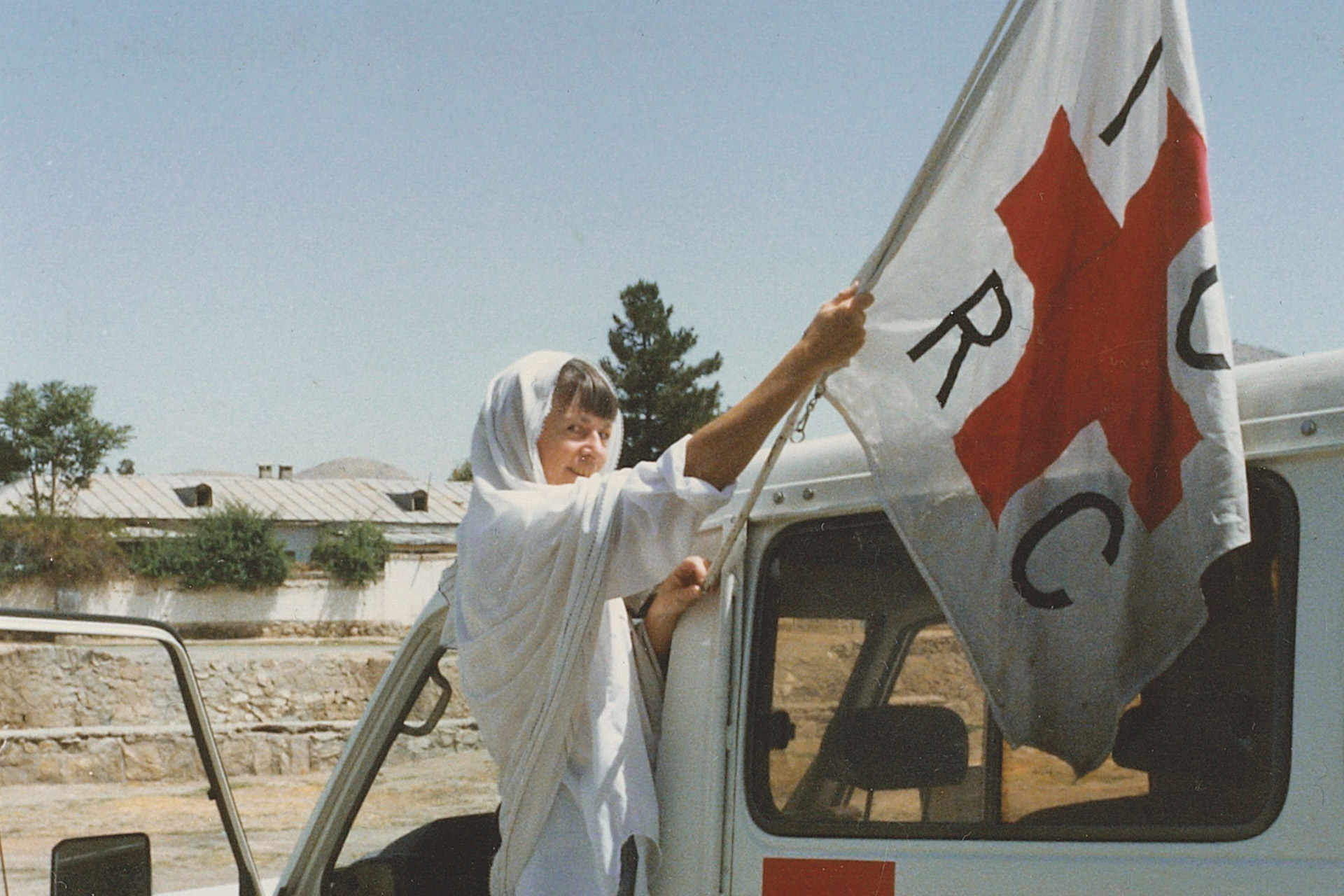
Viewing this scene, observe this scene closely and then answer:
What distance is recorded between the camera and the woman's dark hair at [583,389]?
250cm

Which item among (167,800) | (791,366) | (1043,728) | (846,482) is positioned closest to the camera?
(1043,728)

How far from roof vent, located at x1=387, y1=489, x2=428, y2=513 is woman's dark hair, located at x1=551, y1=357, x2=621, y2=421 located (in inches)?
2561

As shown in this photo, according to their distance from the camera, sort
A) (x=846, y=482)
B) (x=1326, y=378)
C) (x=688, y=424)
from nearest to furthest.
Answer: (x=1326, y=378) → (x=846, y=482) → (x=688, y=424)

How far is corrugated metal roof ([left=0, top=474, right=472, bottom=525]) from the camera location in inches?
2292

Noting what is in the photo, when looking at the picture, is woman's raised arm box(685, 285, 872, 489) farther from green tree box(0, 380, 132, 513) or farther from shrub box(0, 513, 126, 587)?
green tree box(0, 380, 132, 513)

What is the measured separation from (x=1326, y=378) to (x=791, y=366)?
2.47ft

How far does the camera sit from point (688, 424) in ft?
157

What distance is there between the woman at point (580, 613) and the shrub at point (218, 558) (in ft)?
158

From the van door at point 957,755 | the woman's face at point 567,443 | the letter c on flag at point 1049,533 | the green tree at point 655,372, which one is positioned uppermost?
the green tree at point 655,372

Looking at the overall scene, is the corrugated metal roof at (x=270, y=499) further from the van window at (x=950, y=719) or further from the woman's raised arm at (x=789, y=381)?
the woman's raised arm at (x=789, y=381)

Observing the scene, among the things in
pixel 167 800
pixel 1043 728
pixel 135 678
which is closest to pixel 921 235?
pixel 1043 728

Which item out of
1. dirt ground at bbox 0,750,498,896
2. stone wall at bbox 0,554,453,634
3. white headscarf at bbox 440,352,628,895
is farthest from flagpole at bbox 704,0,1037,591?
stone wall at bbox 0,554,453,634

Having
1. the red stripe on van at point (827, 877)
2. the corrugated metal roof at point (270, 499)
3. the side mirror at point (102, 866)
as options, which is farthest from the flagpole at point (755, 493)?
the corrugated metal roof at point (270, 499)

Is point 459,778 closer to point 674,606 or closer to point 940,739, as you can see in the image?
point 674,606
